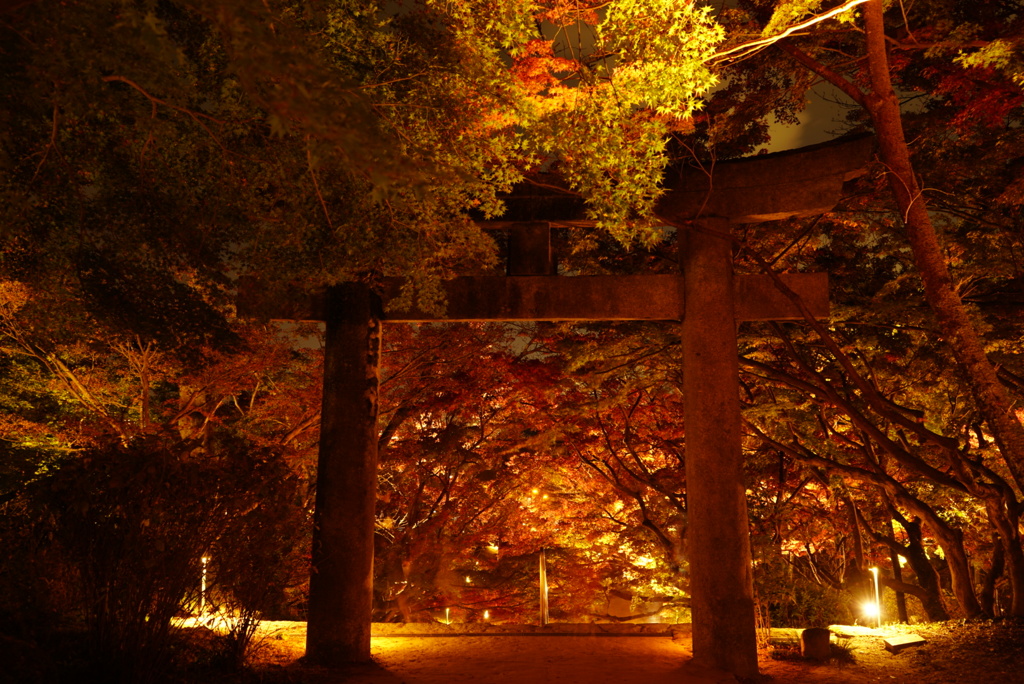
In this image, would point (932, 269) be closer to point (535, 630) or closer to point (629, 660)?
point (629, 660)

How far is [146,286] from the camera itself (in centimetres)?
667

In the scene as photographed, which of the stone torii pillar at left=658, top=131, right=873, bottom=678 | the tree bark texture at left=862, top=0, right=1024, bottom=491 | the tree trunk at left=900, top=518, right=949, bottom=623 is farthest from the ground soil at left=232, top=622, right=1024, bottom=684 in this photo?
the tree trunk at left=900, top=518, right=949, bottom=623

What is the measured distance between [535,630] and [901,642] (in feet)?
13.9

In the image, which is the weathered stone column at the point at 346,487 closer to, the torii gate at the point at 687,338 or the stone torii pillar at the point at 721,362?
the torii gate at the point at 687,338

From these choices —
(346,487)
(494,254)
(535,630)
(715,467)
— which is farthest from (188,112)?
(535,630)

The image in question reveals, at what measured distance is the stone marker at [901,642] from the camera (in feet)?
26.8

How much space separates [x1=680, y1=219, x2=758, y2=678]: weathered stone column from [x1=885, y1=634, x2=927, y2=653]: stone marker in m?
2.21

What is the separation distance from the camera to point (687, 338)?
7746 mm

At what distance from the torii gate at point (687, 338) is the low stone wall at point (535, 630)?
5.90ft

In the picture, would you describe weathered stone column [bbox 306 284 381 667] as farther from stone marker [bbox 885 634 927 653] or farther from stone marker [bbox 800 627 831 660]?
stone marker [bbox 885 634 927 653]

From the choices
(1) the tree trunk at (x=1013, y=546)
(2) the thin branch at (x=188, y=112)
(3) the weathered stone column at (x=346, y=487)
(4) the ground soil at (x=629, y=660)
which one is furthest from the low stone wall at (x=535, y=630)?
(2) the thin branch at (x=188, y=112)

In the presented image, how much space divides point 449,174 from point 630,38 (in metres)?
2.54

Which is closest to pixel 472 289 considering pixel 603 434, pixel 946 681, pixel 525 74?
pixel 525 74

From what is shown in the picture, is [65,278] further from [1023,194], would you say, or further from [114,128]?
[1023,194]
